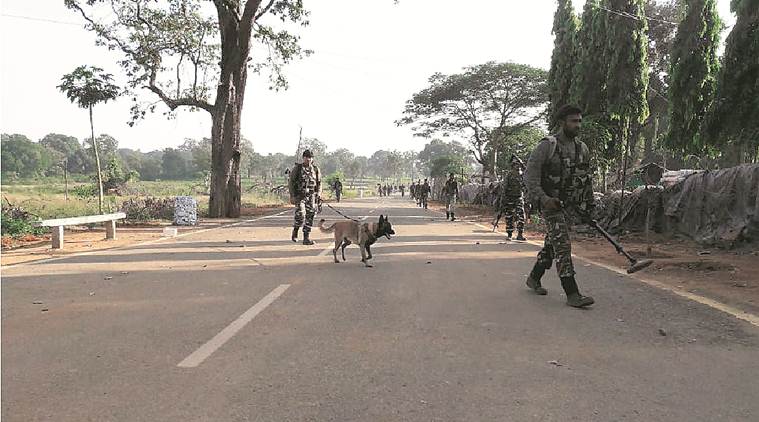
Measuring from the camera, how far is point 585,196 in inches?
244

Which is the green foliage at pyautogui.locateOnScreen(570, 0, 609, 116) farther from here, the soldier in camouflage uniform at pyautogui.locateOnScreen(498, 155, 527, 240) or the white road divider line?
the white road divider line

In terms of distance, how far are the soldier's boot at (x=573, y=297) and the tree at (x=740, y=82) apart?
7125 mm

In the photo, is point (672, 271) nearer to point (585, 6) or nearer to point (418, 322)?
point (418, 322)

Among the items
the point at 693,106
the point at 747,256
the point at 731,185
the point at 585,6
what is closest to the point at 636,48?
the point at 585,6

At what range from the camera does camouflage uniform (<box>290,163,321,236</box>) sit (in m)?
11.3

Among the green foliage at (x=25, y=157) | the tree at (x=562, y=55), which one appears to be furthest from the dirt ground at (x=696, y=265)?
the green foliage at (x=25, y=157)

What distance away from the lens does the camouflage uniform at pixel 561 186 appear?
5895 mm

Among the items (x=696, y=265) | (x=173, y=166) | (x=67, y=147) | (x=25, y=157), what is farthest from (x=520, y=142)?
(x=67, y=147)

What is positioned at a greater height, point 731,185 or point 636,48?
point 636,48

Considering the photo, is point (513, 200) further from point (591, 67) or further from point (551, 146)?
point (591, 67)

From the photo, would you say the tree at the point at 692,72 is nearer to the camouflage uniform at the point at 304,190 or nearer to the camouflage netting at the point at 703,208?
the camouflage netting at the point at 703,208

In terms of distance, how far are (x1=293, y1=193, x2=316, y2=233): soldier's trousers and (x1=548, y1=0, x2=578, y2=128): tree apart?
12923 mm

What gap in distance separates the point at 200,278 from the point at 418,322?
11.8ft

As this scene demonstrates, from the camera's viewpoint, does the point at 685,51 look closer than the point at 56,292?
No
